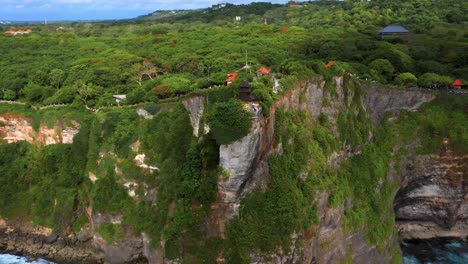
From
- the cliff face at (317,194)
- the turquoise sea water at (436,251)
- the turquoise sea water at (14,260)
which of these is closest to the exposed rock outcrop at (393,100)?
the cliff face at (317,194)

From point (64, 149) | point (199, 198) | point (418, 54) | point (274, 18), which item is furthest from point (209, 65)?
point (274, 18)

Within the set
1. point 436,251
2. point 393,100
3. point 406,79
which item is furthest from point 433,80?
point 436,251

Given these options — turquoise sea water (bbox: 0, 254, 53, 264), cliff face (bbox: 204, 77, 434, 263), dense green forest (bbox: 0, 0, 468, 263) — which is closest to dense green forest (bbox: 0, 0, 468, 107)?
dense green forest (bbox: 0, 0, 468, 263)

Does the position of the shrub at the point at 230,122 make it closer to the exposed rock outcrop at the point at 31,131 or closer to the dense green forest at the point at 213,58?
the dense green forest at the point at 213,58

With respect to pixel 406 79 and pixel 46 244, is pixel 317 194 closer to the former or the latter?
pixel 406 79

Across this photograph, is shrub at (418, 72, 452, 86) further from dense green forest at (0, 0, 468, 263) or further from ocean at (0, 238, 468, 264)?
ocean at (0, 238, 468, 264)

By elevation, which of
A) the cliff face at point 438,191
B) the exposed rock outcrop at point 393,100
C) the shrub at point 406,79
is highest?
the shrub at point 406,79
